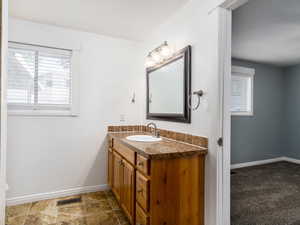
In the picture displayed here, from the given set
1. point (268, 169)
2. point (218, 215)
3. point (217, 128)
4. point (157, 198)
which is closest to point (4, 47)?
point (157, 198)

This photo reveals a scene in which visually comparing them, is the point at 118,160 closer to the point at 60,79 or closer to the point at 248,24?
the point at 60,79

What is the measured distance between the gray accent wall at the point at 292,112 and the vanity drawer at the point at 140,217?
4.25 metres

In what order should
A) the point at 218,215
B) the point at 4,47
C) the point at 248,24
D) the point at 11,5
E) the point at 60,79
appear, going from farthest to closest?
the point at 60,79
the point at 248,24
the point at 11,5
the point at 218,215
the point at 4,47

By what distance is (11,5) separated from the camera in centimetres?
196

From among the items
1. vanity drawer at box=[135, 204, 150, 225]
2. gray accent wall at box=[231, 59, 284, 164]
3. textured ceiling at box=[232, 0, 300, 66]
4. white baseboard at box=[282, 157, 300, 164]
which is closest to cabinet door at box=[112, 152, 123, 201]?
vanity drawer at box=[135, 204, 150, 225]

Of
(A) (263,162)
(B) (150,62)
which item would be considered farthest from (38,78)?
(A) (263,162)

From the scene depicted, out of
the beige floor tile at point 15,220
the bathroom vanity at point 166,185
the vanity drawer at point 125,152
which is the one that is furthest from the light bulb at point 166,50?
the beige floor tile at point 15,220

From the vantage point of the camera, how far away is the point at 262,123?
157 inches

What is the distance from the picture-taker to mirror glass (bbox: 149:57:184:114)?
1.92 m

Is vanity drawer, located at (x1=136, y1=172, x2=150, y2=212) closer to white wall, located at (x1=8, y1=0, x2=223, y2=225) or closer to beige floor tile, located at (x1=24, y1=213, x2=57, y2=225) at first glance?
white wall, located at (x1=8, y1=0, x2=223, y2=225)

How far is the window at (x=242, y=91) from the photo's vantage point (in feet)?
12.2

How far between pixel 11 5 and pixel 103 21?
96 cm

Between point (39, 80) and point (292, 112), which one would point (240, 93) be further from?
point (39, 80)

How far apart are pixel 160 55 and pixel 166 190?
1.55m
